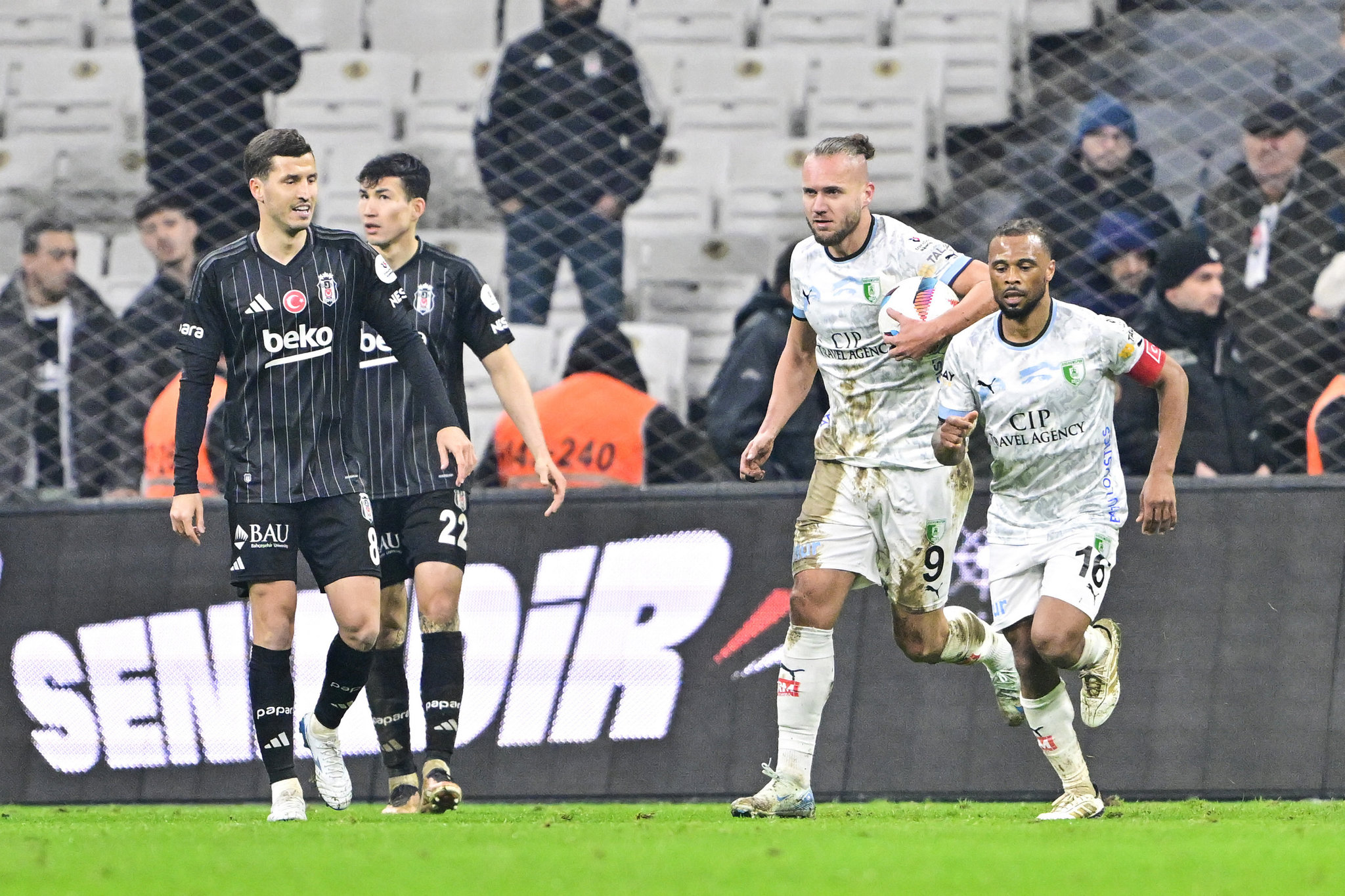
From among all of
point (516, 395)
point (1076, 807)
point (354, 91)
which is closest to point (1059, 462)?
point (1076, 807)

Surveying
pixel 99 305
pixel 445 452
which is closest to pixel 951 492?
pixel 445 452

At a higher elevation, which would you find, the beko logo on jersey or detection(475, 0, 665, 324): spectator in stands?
detection(475, 0, 665, 324): spectator in stands

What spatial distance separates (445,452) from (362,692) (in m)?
1.85

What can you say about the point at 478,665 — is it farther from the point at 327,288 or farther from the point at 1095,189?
the point at 1095,189

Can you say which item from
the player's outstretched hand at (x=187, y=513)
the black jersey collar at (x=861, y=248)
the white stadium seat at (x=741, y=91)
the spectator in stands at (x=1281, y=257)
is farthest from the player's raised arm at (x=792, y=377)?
the white stadium seat at (x=741, y=91)

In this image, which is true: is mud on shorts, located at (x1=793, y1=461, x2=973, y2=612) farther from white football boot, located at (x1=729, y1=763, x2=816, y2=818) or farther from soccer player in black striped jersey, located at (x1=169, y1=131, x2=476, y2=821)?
soccer player in black striped jersey, located at (x1=169, y1=131, x2=476, y2=821)

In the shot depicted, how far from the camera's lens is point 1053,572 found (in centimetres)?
593

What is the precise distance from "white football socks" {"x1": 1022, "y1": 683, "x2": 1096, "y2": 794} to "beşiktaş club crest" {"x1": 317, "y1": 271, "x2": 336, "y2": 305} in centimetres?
265

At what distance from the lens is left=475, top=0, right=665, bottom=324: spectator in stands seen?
1044 centimetres

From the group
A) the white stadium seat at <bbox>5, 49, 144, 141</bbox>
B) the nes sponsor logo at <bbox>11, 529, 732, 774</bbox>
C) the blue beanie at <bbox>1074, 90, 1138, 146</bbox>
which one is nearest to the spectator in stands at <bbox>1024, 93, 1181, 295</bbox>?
the blue beanie at <bbox>1074, 90, 1138, 146</bbox>

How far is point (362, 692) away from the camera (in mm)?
7668

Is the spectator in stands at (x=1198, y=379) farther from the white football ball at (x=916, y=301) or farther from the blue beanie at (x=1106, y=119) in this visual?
the white football ball at (x=916, y=301)

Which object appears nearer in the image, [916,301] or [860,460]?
[916,301]

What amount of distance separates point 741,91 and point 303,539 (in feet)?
20.5
